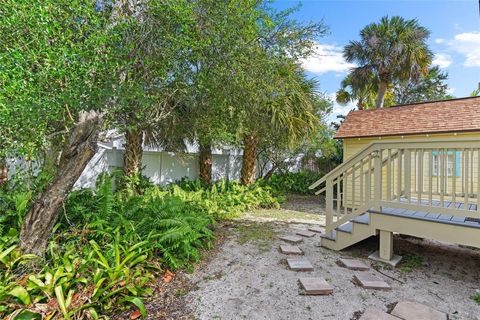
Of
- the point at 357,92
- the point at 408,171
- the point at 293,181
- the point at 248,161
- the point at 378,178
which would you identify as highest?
the point at 357,92

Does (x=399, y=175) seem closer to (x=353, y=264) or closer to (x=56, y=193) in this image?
(x=353, y=264)

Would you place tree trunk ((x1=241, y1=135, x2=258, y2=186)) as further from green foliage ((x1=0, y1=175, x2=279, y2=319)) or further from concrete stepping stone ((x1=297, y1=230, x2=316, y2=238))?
green foliage ((x1=0, y1=175, x2=279, y2=319))

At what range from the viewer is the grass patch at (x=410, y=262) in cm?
351

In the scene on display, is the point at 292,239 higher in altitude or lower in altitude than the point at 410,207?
lower

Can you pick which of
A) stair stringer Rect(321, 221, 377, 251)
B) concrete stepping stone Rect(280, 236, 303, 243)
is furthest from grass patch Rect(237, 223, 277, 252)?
stair stringer Rect(321, 221, 377, 251)

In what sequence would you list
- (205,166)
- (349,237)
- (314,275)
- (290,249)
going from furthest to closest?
(205,166) < (290,249) < (349,237) < (314,275)

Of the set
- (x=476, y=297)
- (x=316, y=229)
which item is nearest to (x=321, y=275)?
(x=476, y=297)

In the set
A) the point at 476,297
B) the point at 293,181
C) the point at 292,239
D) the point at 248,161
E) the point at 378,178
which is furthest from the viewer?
the point at 293,181

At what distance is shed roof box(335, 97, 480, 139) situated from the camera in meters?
6.94

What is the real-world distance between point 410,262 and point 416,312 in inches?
58.5

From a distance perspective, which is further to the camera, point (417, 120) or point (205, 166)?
point (205, 166)

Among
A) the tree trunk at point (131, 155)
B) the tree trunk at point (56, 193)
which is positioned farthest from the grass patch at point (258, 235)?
the tree trunk at point (131, 155)

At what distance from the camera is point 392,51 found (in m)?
10.3

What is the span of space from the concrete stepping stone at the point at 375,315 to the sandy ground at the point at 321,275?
0.08 metres
